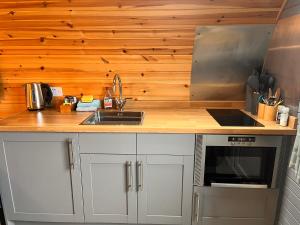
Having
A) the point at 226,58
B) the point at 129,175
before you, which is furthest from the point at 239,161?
the point at 226,58

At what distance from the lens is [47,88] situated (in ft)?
7.33

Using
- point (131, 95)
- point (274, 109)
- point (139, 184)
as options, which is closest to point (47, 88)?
point (131, 95)

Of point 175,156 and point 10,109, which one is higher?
point 10,109

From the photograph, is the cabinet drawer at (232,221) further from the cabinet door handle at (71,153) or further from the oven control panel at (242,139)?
the cabinet door handle at (71,153)

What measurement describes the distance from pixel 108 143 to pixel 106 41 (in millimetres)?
954

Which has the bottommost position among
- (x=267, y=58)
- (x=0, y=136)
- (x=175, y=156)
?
(x=175, y=156)

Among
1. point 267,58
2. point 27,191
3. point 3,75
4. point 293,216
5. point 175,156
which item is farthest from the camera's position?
point 3,75

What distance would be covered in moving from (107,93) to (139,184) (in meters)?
A: 0.94

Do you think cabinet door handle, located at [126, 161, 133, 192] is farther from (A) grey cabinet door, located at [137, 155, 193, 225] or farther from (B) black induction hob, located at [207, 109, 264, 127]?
(B) black induction hob, located at [207, 109, 264, 127]

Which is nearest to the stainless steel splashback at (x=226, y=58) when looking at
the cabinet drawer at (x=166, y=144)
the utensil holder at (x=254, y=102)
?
the utensil holder at (x=254, y=102)

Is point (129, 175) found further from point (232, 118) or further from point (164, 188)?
point (232, 118)

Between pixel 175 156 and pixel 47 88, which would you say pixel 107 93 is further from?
pixel 175 156

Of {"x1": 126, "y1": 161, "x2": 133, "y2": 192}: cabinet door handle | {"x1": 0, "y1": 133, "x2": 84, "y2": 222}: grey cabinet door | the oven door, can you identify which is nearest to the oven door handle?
the oven door

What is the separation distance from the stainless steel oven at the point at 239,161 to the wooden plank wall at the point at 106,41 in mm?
741
